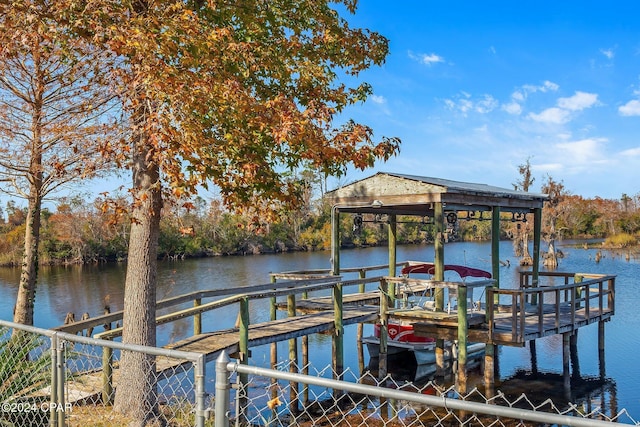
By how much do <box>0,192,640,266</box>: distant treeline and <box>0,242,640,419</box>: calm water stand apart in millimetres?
3910

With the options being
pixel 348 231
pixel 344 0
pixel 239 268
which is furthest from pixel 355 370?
pixel 348 231

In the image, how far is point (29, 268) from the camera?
11984 millimetres

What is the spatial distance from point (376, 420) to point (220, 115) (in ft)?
24.7

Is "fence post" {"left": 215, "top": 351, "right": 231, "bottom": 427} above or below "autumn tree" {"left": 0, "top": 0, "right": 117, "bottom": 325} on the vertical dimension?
below

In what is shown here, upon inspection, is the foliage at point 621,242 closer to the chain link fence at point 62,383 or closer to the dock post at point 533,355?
the dock post at point 533,355

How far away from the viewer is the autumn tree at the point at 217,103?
6.18 metres

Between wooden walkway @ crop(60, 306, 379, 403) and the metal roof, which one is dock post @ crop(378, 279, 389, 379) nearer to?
wooden walkway @ crop(60, 306, 379, 403)

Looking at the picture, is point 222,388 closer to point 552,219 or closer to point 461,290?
point 461,290

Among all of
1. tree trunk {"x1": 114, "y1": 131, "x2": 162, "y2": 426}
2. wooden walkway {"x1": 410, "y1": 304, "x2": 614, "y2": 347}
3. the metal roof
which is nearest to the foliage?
the metal roof

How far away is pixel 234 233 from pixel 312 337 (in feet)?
150

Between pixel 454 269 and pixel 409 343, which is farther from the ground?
pixel 454 269

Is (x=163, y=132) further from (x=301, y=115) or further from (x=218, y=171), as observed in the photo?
(x=301, y=115)

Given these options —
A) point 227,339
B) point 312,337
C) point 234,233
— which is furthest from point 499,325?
point 234,233

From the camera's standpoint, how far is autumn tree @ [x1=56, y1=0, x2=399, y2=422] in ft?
20.3
